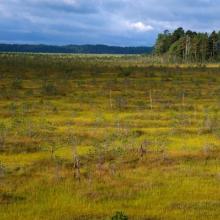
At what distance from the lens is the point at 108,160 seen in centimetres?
2150

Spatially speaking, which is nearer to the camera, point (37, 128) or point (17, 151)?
point (17, 151)

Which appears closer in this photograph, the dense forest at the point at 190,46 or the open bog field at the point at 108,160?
the open bog field at the point at 108,160

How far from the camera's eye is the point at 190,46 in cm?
11606

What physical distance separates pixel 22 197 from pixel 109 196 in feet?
8.45

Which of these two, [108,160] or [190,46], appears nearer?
[108,160]

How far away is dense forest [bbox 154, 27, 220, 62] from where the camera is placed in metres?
115

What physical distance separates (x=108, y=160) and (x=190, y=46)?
97207mm

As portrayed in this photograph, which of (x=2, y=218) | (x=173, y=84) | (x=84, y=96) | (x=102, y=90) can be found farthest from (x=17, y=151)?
(x=173, y=84)

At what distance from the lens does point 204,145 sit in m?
24.5

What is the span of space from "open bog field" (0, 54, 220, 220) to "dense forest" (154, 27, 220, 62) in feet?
248

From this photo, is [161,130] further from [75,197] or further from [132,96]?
[132,96]

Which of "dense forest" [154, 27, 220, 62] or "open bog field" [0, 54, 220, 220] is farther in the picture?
"dense forest" [154, 27, 220, 62]

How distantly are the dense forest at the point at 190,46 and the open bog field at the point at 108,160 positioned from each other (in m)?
75.5

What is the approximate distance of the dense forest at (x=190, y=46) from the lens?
378ft
